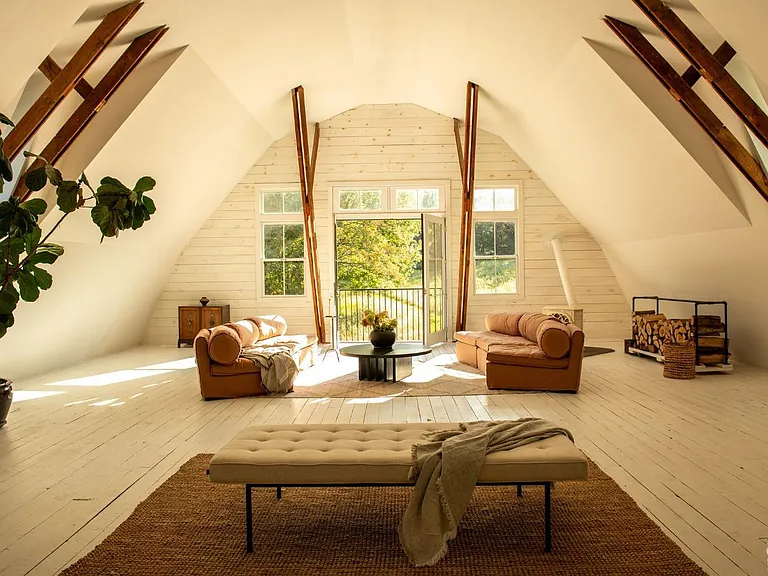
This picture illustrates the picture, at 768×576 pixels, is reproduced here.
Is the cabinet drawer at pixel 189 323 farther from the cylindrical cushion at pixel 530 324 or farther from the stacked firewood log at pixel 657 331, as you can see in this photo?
the stacked firewood log at pixel 657 331

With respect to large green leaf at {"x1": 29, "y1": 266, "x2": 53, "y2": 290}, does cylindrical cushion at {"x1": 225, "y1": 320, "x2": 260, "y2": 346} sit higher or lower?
lower

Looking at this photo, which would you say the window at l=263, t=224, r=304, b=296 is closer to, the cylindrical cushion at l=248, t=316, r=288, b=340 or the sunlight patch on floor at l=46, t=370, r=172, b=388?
the cylindrical cushion at l=248, t=316, r=288, b=340

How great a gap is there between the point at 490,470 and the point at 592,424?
2.41 m

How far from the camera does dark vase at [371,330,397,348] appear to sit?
7152 millimetres

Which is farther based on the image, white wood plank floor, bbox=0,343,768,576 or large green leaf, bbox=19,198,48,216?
large green leaf, bbox=19,198,48,216

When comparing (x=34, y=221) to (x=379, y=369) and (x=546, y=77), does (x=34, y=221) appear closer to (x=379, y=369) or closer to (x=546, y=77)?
(x=379, y=369)

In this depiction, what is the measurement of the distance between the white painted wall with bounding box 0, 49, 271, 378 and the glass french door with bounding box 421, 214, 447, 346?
9.16ft

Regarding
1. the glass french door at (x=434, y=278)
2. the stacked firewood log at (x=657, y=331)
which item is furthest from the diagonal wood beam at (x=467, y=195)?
the stacked firewood log at (x=657, y=331)

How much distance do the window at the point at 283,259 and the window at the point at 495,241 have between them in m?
2.75

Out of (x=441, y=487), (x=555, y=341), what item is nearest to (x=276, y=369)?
(x=555, y=341)

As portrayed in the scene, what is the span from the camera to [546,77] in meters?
7.17

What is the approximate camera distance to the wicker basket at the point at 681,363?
22.3ft

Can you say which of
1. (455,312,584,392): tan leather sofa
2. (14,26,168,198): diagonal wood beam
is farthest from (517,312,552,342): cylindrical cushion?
(14,26,168,198): diagonal wood beam

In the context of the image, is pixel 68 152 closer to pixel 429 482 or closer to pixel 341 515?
pixel 341 515
